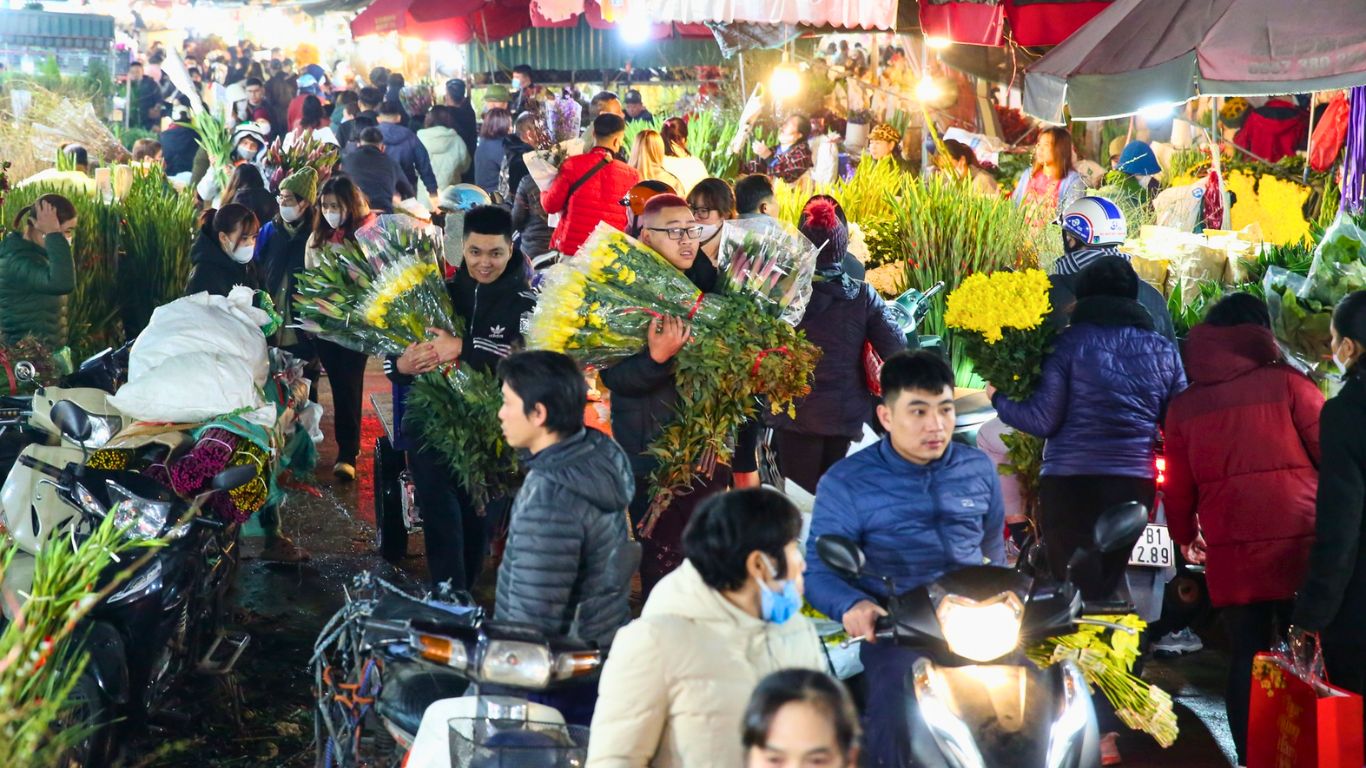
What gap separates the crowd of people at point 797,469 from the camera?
3.29m

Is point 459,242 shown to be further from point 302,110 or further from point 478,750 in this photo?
point 302,110

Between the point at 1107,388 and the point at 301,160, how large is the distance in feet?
28.5

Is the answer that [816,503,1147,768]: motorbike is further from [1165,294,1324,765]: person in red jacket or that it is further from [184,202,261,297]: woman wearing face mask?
[184,202,261,297]: woman wearing face mask

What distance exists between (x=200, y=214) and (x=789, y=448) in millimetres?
6546

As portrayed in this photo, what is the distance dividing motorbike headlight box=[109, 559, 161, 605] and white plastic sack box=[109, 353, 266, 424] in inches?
41.5

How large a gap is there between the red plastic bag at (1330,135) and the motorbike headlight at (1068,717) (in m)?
11.3

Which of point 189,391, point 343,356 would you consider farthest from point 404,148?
point 189,391

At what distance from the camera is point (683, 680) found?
3.23 metres

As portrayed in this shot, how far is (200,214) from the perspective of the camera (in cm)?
1206

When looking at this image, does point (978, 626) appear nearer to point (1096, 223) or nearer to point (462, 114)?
point (1096, 223)

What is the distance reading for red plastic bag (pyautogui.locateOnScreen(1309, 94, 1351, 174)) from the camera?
45.5 ft

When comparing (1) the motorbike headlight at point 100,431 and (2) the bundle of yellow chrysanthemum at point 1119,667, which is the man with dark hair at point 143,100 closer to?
(1) the motorbike headlight at point 100,431

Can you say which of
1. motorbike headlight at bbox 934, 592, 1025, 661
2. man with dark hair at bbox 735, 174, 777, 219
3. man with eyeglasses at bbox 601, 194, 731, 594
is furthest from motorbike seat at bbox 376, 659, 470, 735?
man with dark hair at bbox 735, 174, 777, 219

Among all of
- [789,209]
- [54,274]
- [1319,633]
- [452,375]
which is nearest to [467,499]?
[452,375]
